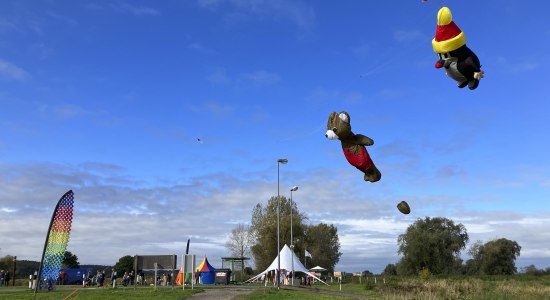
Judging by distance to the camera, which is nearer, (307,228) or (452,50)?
(452,50)

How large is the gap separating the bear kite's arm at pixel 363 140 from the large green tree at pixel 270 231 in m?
58.4

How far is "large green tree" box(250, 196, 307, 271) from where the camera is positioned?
7025 centimetres

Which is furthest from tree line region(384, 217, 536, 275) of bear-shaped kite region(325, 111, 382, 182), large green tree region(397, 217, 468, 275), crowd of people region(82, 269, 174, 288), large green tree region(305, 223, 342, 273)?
bear-shaped kite region(325, 111, 382, 182)

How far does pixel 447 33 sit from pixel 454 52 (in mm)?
315

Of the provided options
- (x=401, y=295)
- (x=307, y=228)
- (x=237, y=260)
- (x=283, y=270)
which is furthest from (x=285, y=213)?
(x=401, y=295)

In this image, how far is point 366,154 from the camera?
9414 millimetres

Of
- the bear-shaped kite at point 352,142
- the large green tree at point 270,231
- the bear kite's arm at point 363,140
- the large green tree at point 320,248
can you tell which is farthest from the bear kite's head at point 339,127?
the large green tree at point 320,248

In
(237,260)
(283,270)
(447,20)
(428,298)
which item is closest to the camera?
(447,20)

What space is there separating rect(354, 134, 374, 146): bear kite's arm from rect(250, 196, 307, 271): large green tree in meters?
58.4

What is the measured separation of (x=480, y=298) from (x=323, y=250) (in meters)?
49.4

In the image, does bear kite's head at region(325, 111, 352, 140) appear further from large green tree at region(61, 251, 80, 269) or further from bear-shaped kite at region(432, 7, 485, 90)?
large green tree at region(61, 251, 80, 269)

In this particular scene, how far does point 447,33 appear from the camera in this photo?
7418 millimetres

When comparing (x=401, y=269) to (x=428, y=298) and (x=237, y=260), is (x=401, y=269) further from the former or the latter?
(x=428, y=298)

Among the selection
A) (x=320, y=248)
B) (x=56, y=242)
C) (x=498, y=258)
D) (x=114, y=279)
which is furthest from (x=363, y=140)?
(x=498, y=258)
